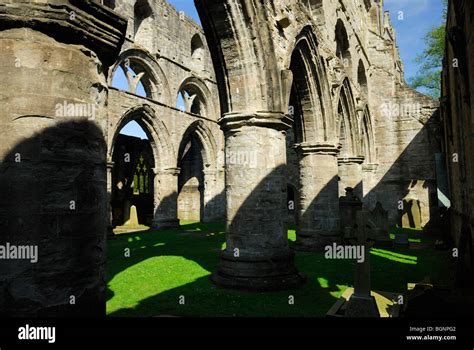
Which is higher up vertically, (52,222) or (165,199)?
(52,222)

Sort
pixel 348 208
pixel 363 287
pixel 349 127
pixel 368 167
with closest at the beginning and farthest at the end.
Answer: pixel 363 287 → pixel 348 208 → pixel 349 127 → pixel 368 167

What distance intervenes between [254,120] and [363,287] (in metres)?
2.98

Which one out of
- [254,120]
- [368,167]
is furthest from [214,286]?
[368,167]

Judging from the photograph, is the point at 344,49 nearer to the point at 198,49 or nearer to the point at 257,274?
the point at 198,49

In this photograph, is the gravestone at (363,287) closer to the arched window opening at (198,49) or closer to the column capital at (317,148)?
the column capital at (317,148)

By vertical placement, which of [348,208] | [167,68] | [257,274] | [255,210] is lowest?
[257,274]

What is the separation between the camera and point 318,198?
879 cm

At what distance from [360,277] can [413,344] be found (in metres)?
1.48

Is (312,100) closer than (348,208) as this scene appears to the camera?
Yes

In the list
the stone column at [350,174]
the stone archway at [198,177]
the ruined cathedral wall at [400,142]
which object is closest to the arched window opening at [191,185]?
the stone archway at [198,177]

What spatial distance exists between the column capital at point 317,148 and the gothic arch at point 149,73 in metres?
8.90

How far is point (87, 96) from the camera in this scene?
2.30 metres

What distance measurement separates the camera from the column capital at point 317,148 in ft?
29.0

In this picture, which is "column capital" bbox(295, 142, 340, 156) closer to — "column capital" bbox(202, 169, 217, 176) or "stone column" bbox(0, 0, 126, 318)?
"stone column" bbox(0, 0, 126, 318)
